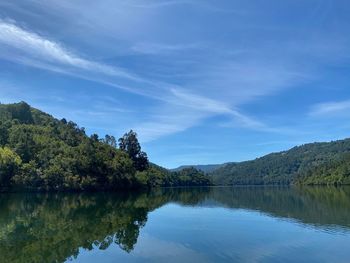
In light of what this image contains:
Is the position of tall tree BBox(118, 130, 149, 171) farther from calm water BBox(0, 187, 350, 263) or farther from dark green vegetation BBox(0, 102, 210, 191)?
calm water BBox(0, 187, 350, 263)

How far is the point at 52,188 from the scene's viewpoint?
423 ft

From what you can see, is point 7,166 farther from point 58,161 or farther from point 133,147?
point 133,147

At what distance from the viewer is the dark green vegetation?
4855 inches

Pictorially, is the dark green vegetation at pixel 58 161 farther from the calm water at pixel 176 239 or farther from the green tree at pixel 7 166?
the calm water at pixel 176 239

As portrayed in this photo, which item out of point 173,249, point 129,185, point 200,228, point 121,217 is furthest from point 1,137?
point 173,249

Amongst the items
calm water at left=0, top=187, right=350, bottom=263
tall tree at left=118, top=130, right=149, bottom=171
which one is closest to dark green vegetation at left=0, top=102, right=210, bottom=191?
tall tree at left=118, top=130, right=149, bottom=171

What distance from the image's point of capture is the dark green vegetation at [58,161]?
123312 millimetres

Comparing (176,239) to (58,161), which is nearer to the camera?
(176,239)

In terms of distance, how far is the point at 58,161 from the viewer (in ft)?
436

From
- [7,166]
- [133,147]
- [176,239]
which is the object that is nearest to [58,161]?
[7,166]

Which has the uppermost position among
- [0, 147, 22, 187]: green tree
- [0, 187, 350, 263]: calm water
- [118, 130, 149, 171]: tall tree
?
[118, 130, 149, 171]: tall tree

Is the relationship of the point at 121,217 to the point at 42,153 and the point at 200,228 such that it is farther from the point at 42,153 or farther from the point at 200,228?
the point at 42,153

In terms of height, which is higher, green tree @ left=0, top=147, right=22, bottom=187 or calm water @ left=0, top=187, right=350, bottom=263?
green tree @ left=0, top=147, right=22, bottom=187

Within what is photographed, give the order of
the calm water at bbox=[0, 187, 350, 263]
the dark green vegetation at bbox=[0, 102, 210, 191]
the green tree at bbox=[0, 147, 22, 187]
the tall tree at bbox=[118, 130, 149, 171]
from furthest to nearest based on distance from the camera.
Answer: the tall tree at bbox=[118, 130, 149, 171], the dark green vegetation at bbox=[0, 102, 210, 191], the green tree at bbox=[0, 147, 22, 187], the calm water at bbox=[0, 187, 350, 263]
